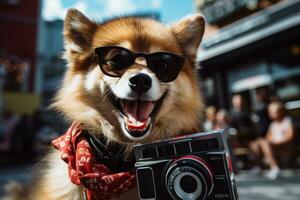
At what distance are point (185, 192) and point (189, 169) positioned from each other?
9cm

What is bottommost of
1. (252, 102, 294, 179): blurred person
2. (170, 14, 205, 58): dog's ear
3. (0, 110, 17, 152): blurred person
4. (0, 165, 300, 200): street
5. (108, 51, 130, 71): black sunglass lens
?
(0, 165, 300, 200): street

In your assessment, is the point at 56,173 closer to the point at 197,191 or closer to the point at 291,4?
the point at 197,191

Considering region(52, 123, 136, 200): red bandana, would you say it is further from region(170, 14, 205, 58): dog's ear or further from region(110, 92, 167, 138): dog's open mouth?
region(170, 14, 205, 58): dog's ear

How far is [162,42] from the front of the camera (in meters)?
1.95

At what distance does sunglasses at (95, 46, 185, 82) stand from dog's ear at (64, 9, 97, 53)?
1.04 feet

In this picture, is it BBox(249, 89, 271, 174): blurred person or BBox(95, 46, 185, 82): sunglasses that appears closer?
BBox(95, 46, 185, 82): sunglasses

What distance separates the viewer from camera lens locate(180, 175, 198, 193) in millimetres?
1307

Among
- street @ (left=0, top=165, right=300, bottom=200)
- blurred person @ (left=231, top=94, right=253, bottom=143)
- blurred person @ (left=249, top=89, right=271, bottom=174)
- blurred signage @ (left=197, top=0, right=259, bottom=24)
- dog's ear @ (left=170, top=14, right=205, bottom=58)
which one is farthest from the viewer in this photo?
blurred signage @ (left=197, top=0, right=259, bottom=24)

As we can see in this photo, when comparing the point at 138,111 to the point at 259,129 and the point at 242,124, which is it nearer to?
the point at 259,129

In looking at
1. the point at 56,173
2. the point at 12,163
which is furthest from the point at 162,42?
the point at 12,163

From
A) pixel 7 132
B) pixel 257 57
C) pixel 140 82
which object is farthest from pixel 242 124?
pixel 7 132

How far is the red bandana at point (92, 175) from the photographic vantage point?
1517mm

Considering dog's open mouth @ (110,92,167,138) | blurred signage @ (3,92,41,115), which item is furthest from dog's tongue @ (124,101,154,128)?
blurred signage @ (3,92,41,115)

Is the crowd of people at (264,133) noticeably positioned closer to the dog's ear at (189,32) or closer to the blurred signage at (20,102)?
the dog's ear at (189,32)
